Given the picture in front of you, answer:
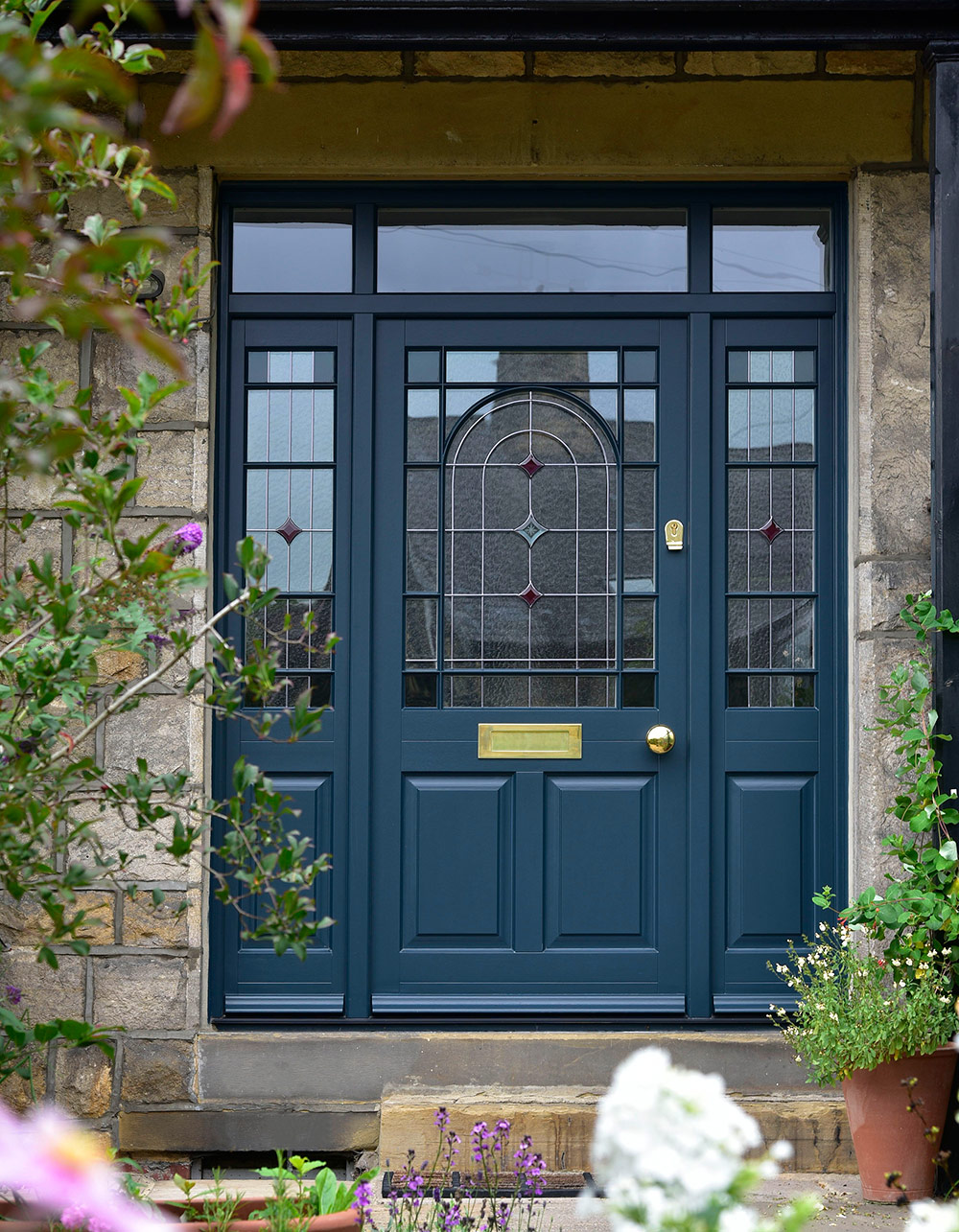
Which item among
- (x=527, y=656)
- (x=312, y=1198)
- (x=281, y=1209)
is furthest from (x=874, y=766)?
(x=281, y=1209)

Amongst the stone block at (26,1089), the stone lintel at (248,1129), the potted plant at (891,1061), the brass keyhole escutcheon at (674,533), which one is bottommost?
the stone lintel at (248,1129)

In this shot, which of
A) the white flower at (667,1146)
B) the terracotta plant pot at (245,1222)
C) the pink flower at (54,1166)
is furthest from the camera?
the terracotta plant pot at (245,1222)

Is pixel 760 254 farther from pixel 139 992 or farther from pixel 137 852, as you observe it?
pixel 139 992

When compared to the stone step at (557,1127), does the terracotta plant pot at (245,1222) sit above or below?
above

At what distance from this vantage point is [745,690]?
3.80 meters

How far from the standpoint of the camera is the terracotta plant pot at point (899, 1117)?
9.89 feet

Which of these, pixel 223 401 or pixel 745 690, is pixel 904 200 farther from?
pixel 223 401

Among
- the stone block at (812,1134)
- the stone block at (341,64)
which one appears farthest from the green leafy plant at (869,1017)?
the stone block at (341,64)

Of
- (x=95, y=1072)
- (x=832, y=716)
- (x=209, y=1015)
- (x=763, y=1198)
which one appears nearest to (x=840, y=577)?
(x=832, y=716)

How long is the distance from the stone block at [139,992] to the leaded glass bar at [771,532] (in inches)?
77.5

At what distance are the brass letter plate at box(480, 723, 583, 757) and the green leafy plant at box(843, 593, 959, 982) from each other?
0.95 metres

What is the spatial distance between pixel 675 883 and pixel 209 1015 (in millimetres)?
1534

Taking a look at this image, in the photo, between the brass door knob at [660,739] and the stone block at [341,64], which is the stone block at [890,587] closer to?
the brass door knob at [660,739]

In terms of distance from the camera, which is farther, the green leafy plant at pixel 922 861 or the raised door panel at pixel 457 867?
the raised door panel at pixel 457 867
